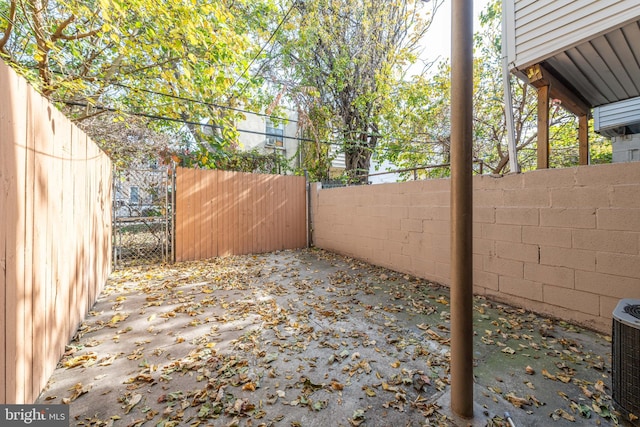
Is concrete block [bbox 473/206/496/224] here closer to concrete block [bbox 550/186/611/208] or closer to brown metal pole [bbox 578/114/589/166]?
concrete block [bbox 550/186/611/208]

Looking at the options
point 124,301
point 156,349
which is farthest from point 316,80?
point 156,349

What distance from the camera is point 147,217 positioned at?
5414 mm

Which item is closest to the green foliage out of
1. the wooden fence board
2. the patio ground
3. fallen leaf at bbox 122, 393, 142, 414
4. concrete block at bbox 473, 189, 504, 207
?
the patio ground

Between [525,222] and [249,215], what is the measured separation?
17.9 ft

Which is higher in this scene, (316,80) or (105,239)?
(316,80)

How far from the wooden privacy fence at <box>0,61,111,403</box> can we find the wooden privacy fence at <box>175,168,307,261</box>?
281 cm

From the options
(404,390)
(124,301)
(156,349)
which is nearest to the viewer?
(404,390)

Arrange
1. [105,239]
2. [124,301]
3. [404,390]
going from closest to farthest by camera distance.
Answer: [404,390] < [124,301] < [105,239]

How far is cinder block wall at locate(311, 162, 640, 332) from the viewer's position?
2498mm

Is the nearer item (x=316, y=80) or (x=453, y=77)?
(x=453, y=77)

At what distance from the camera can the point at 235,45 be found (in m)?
4.61

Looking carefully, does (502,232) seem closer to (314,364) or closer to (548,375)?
(548,375)

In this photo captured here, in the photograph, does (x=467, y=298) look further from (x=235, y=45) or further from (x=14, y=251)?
(x=235, y=45)

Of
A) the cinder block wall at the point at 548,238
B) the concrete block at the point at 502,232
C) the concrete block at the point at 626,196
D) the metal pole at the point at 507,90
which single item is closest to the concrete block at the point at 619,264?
the cinder block wall at the point at 548,238
